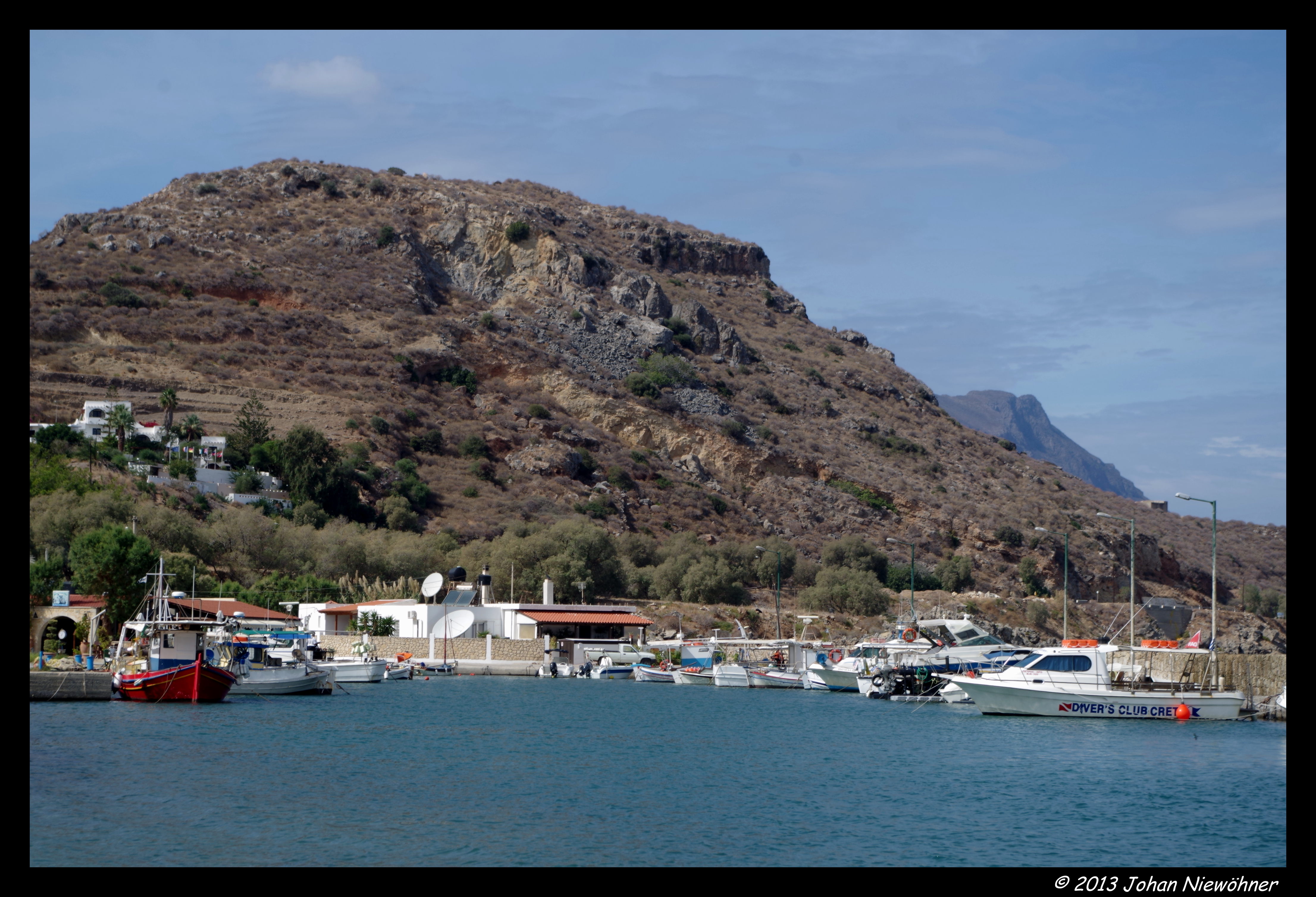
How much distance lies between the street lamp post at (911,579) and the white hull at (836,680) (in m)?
4.16

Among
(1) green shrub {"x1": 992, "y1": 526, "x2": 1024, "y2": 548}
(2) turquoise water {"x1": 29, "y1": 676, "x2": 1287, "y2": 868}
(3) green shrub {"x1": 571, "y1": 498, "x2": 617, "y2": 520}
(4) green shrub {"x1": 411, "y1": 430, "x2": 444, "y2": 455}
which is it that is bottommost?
(2) turquoise water {"x1": 29, "y1": 676, "x2": 1287, "y2": 868}

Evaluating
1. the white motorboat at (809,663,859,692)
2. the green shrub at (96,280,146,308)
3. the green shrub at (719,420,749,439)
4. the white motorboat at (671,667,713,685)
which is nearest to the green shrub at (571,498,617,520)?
the green shrub at (719,420,749,439)

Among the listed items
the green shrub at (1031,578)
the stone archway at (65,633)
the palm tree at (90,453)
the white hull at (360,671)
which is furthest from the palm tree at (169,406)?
the green shrub at (1031,578)

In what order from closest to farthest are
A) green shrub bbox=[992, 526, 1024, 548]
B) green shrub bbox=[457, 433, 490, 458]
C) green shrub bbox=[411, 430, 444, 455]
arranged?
1. green shrub bbox=[411, 430, 444, 455]
2. green shrub bbox=[457, 433, 490, 458]
3. green shrub bbox=[992, 526, 1024, 548]

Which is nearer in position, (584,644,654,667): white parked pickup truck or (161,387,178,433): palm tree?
(584,644,654,667): white parked pickup truck

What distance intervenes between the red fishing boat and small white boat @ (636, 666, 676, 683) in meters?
23.0

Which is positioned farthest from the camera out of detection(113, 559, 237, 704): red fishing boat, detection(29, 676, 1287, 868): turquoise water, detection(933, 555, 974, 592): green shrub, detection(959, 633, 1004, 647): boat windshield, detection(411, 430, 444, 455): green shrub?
detection(411, 430, 444, 455): green shrub

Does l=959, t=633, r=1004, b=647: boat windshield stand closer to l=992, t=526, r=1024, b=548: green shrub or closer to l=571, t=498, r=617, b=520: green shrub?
l=571, t=498, r=617, b=520: green shrub

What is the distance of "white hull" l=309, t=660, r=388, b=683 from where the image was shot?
183 ft

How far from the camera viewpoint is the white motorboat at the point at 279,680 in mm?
46750

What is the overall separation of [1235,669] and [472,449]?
197 feet

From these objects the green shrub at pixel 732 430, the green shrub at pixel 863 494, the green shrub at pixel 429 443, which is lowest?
the green shrub at pixel 863 494

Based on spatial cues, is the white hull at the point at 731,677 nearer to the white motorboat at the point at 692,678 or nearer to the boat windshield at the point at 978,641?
the white motorboat at the point at 692,678

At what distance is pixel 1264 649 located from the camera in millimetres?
66625
